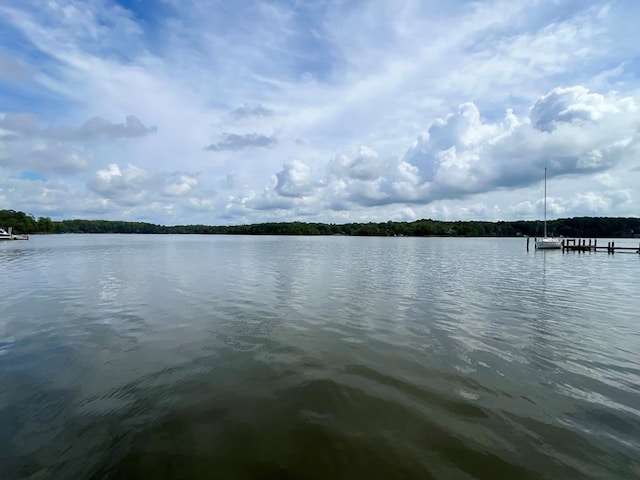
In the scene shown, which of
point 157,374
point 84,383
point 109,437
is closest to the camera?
point 109,437

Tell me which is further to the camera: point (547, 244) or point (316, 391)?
point (547, 244)

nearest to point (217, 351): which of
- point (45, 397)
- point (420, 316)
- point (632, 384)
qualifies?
point (45, 397)

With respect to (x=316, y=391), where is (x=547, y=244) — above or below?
above

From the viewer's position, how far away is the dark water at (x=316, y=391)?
5.56 meters

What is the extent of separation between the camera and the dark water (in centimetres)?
556

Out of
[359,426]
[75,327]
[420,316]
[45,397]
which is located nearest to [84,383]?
[45,397]

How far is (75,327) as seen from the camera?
13047mm

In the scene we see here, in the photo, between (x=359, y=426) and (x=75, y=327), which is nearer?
(x=359, y=426)

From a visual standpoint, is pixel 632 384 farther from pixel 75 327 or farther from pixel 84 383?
pixel 75 327

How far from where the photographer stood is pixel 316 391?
7.98 meters

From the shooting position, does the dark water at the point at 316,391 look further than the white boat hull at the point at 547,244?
No

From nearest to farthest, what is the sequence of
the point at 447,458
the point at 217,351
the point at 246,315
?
1. the point at 447,458
2. the point at 217,351
3. the point at 246,315

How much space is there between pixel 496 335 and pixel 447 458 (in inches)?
324

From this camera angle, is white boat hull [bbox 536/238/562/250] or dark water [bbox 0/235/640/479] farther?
white boat hull [bbox 536/238/562/250]
